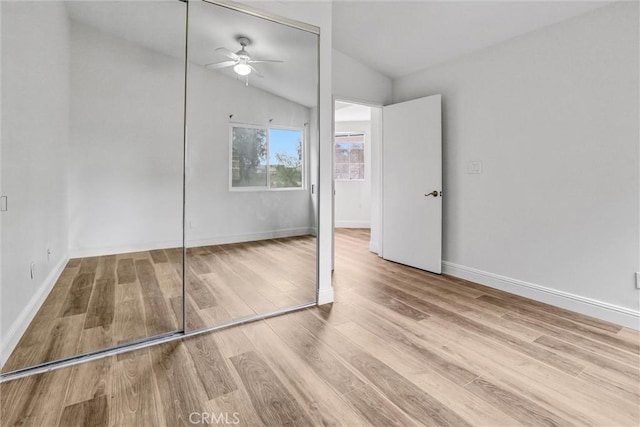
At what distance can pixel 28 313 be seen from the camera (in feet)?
6.53

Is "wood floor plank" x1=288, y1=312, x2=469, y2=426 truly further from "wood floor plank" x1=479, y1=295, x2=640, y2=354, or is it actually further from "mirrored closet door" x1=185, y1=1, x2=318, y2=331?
"wood floor plank" x1=479, y1=295, x2=640, y2=354

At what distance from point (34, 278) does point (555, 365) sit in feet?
10.8

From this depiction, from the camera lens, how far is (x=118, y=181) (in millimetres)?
2238

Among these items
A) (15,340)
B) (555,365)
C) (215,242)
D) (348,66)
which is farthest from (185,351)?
(348,66)

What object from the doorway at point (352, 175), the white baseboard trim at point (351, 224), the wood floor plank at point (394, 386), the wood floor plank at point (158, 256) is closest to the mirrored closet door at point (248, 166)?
the wood floor plank at point (158, 256)

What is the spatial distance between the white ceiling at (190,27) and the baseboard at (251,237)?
1.16 meters

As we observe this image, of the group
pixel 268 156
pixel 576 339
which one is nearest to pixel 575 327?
A: pixel 576 339

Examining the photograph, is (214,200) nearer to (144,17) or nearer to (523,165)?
(144,17)

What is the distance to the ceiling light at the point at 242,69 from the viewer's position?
230 centimetres

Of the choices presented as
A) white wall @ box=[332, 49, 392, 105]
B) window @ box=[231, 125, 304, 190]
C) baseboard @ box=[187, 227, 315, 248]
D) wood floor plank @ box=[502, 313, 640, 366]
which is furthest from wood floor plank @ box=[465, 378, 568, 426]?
white wall @ box=[332, 49, 392, 105]

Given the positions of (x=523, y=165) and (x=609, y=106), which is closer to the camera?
(x=609, y=106)

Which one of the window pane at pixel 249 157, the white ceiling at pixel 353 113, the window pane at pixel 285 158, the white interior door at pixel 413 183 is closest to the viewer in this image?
the window pane at pixel 249 157

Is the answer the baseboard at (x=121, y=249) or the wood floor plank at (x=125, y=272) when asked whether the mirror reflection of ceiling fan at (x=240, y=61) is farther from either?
the wood floor plank at (x=125, y=272)

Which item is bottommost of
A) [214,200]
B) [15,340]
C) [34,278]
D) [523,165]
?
[15,340]
